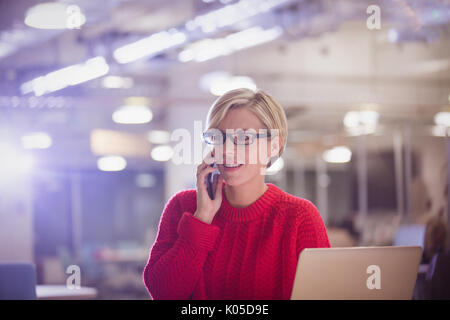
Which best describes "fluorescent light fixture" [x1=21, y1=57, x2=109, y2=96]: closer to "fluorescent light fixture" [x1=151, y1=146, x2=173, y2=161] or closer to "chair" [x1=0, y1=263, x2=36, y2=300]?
"fluorescent light fixture" [x1=151, y1=146, x2=173, y2=161]

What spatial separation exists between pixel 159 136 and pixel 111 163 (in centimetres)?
140

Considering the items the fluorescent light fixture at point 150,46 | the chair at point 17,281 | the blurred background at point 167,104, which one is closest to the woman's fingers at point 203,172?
the chair at point 17,281

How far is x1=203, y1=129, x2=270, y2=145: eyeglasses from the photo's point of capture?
70.0 inches

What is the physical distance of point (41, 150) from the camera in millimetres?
10094

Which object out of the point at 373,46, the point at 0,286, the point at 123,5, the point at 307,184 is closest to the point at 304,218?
the point at 0,286

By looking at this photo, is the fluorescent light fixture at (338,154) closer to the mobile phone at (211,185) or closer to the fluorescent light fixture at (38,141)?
the fluorescent light fixture at (38,141)

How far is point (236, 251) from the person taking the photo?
1.79m

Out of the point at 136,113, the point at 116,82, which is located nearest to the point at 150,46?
the point at 136,113

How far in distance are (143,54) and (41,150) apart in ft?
15.1

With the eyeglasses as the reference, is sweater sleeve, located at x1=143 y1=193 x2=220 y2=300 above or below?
below

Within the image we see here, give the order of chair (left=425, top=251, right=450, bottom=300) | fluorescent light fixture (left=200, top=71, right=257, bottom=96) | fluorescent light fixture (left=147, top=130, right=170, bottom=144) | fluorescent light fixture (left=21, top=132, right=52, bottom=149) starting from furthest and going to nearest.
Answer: fluorescent light fixture (left=147, top=130, right=170, bottom=144)
fluorescent light fixture (left=21, top=132, right=52, bottom=149)
fluorescent light fixture (left=200, top=71, right=257, bottom=96)
chair (left=425, top=251, right=450, bottom=300)

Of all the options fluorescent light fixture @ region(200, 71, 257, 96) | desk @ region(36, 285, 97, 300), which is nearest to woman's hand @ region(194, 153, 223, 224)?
desk @ region(36, 285, 97, 300)

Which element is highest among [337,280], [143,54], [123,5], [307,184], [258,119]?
[123,5]
